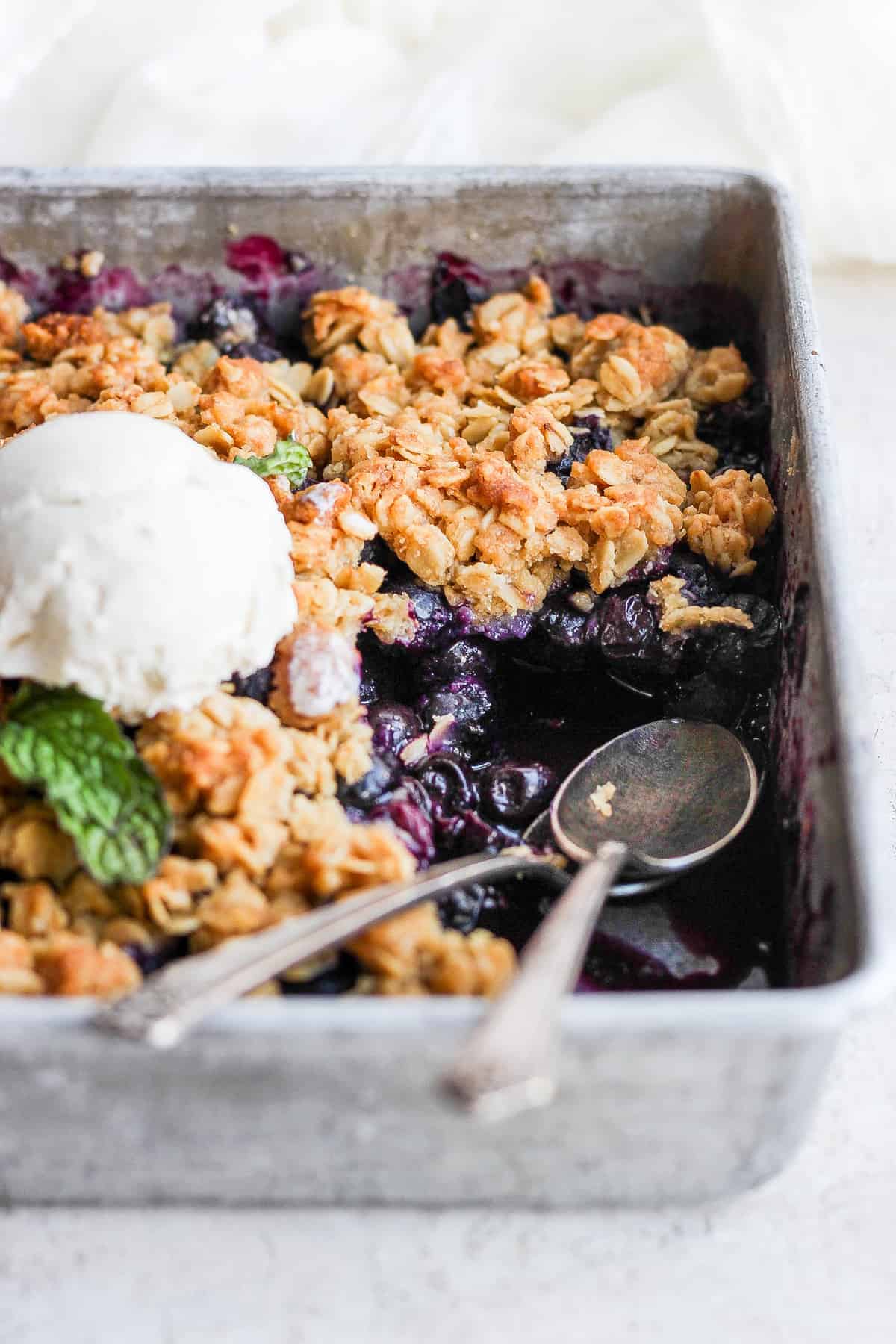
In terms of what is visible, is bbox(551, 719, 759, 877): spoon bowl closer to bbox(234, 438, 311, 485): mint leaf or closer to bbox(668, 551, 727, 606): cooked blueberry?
bbox(668, 551, 727, 606): cooked blueberry

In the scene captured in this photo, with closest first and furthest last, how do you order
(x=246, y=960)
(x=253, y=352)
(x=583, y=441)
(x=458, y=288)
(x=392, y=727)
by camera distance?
→ (x=246, y=960)
(x=392, y=727)
(x=583, y=441)
(x=253, y=352)
(x=458, y=288)

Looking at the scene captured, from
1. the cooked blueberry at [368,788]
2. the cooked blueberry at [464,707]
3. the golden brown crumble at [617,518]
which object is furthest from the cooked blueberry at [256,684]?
the golden brown crumble at [617,518]

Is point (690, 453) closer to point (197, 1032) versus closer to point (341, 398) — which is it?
point (341, 398)

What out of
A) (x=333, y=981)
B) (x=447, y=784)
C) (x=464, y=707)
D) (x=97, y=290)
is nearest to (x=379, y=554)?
(x=464, y=707)

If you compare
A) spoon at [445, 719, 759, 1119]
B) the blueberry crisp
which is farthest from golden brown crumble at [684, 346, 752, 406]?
spoon at [445, 719, 759, 1119]

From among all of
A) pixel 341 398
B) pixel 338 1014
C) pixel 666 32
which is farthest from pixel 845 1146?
pixel 666 32

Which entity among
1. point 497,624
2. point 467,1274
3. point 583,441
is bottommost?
point 467,1274

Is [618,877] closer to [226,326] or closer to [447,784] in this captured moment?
[447,784]
